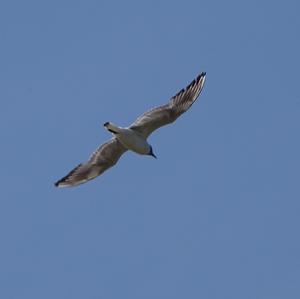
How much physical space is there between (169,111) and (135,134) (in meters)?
0.88

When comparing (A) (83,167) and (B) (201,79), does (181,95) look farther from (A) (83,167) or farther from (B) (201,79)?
(A) (83,167)

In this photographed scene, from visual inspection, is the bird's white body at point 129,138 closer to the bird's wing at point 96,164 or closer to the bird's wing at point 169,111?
the bird's wing at point 169,111

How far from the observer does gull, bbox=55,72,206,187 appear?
27250 millimetres

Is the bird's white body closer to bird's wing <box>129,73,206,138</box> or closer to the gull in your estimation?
the gull

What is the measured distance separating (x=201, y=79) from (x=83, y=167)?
10.7 feet

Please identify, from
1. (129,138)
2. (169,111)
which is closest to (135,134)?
(129,138)

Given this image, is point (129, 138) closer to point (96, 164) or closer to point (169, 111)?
point (169, 111)

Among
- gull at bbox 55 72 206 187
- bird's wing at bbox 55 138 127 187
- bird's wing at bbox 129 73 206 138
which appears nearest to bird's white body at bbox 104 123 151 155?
gull at bbox 55 72 206 187

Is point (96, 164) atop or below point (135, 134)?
atop

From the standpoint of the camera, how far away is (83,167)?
92.7 feet

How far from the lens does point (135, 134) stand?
89.9ft

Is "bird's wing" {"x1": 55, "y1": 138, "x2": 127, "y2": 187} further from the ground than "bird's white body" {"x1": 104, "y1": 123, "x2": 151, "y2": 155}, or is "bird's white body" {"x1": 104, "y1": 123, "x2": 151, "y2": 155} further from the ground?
"bird's wing" {"x1": 55, "y1": 138, "x2": 127, "y2": 187}

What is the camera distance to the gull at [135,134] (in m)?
27.2

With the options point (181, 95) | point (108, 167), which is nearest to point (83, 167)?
point (108, 167)
